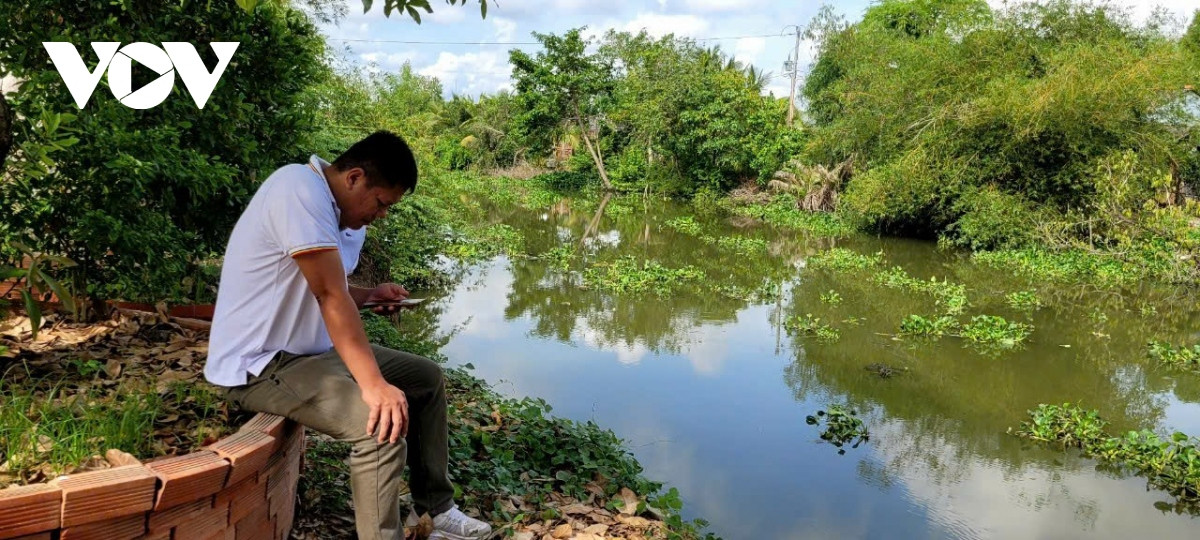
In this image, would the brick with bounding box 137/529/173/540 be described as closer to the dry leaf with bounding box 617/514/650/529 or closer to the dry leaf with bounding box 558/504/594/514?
the dry leaf with bounding box 558/504/594/514

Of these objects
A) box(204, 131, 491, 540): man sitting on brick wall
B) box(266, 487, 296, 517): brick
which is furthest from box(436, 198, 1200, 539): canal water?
box(204, 131, 491, 540): man sitting on brick wall

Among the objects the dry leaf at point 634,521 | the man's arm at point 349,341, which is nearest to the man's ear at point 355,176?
the man's arm at point 349,341

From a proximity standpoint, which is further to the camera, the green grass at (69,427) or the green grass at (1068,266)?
the green grass at (1068,266)

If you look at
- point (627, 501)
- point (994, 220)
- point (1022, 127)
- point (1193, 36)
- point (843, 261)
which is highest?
point (1193, 36)

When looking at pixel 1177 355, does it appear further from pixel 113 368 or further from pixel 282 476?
pixel 113 368

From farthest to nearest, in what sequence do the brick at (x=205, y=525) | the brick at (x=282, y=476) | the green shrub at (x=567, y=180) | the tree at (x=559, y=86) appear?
the green shrub at (x=567, y=180)
the tree at (x=559, y=86)
the brick at (x=282, y=476)
the brick at (x=205, y=525)

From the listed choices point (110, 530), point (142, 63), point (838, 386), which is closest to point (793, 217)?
point (838, 386)

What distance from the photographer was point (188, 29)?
360 cm

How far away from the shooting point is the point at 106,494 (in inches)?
67.2

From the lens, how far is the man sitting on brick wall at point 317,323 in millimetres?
2201

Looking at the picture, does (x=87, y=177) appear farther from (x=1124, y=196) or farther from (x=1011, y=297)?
(x=1124, y=196)

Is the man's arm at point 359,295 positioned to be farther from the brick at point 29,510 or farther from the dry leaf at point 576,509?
the brick at point 29,510

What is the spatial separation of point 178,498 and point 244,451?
8.5 inches

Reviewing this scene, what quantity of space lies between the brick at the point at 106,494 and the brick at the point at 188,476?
0.09 feet
